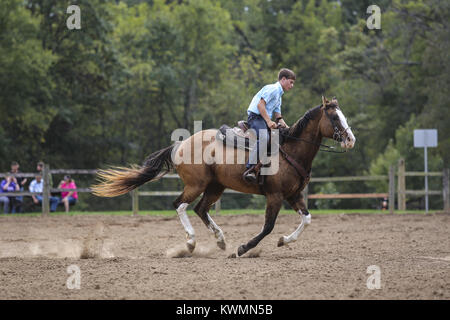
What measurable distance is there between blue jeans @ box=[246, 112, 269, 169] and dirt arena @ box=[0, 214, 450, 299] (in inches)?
55.8

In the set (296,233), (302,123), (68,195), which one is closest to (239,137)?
(302,123)

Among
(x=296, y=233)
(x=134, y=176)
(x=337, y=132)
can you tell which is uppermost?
(x=337, y=132)

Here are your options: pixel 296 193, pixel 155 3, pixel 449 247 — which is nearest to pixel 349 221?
pixel 449 247

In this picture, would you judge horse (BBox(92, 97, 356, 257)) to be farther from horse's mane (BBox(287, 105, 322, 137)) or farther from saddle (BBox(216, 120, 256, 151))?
saddle (BBox(216, 120, 256, 151))

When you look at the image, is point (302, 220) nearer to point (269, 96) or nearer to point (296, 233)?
point (296, 233)

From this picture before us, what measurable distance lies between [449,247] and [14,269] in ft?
23.3

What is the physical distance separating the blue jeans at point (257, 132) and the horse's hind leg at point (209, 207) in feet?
3.63

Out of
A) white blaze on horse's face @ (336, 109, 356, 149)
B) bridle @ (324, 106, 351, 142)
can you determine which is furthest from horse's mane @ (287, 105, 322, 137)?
white blaze on horse's face @ (336, 109, 356, 149)

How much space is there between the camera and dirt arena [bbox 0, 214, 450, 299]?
21.7 ft

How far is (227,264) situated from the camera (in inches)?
341

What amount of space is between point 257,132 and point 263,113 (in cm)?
36

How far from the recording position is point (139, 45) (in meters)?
40.1

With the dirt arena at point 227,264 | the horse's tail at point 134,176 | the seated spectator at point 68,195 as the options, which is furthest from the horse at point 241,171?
the seated spectator at point 68,195
